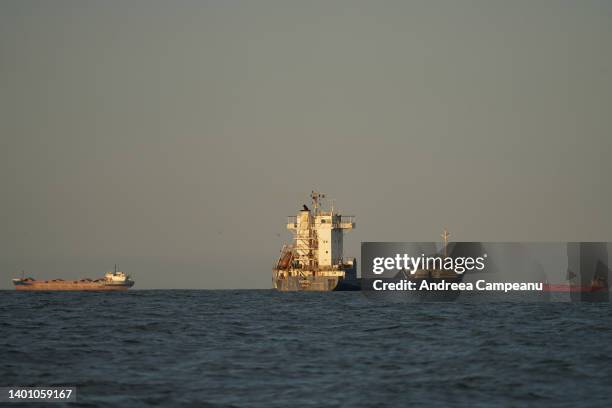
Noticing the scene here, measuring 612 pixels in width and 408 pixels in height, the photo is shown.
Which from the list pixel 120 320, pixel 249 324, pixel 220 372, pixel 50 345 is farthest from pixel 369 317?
pixel 220 372

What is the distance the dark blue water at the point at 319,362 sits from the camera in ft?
95.5

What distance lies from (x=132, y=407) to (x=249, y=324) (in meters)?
30.3

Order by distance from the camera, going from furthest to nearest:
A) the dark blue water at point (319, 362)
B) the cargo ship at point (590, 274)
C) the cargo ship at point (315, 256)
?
the cargo ship at point (315, 256) → the cargo ship at point (590, 274) → the dark blue water at point (319, 362)

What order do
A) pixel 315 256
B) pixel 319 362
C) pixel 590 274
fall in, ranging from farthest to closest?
pixel 315 256, pixel 590 274, pixel 319 362

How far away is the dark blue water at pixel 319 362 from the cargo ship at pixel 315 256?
323 ft

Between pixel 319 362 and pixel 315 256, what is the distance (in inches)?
4901

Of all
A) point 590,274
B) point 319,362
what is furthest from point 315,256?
point 319,362

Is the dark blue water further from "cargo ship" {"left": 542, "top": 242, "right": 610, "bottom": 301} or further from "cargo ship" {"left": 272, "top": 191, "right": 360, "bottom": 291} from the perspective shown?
"cargo ship" {"left": 272, "top": 191, "right": 360, "bottom": 291}

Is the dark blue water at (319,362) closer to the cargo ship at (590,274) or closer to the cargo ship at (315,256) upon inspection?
the cargo ship at (590,274)

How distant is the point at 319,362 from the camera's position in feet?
119

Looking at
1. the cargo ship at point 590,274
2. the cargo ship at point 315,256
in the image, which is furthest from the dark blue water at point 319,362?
the cargo ship at point 315,256

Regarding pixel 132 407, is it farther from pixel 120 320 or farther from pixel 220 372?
pixel 120 320

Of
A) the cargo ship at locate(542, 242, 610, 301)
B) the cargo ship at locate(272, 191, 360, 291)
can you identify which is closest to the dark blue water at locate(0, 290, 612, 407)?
the cargo ship at locate(542, 242, 610, 301)

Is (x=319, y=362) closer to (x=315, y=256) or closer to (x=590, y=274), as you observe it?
(x=590, y=274)
